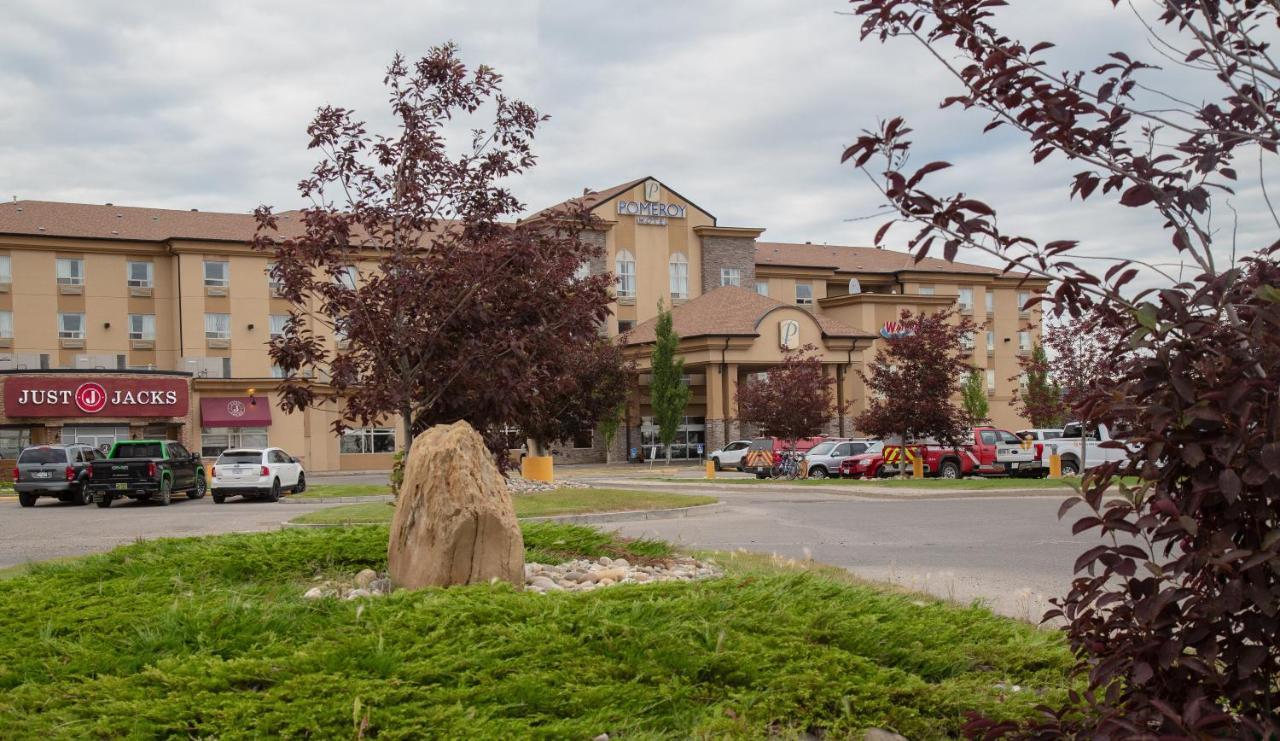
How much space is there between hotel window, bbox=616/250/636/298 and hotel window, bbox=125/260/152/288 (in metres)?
26.6

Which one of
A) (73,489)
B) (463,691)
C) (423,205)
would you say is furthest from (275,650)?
(73,489)

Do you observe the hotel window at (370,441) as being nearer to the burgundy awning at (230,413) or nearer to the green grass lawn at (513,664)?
the burgundy awning at (230,413)

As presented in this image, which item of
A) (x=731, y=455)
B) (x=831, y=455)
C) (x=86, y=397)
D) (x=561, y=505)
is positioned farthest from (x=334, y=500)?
(x=86, y=397)

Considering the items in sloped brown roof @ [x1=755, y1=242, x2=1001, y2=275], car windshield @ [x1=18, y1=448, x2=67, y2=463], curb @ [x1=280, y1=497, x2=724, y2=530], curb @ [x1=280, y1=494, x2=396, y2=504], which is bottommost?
curb @ [x1=280, y1=494, x2=396, y2=504]

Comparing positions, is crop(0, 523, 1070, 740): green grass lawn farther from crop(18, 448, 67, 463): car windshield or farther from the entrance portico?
the entrance portico

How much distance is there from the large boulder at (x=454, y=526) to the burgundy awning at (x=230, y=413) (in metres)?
54.4

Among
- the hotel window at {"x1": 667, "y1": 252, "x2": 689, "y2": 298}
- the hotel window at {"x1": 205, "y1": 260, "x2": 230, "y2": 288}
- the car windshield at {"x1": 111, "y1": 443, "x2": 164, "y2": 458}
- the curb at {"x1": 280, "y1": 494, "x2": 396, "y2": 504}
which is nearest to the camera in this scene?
the curb at {"x1": 280, "y1": 494, "x2": 396, "y2": 504}

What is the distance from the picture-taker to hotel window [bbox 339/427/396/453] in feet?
209

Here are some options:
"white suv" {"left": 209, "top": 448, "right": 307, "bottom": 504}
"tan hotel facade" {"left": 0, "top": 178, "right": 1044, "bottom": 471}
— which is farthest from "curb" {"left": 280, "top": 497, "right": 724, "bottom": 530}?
"tan hotel facade" {"left": 0, "top": 178, "right": 1044, "bottom": 471}

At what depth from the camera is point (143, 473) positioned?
31.1m

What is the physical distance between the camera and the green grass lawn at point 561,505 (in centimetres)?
2061

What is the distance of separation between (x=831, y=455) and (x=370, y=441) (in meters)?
32.9

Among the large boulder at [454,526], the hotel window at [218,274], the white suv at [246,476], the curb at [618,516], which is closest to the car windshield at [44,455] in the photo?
the white suv at [246,476]

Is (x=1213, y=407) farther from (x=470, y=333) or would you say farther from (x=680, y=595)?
(x=470, y=333)
